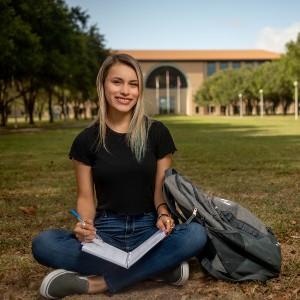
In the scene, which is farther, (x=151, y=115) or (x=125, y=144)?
(x=151, y=115)

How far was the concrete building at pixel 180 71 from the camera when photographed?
365 feet

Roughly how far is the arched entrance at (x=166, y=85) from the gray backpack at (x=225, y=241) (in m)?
107

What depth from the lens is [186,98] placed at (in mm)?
114812

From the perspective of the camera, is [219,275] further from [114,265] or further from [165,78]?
[165,78]

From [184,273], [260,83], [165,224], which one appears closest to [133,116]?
[165,224]

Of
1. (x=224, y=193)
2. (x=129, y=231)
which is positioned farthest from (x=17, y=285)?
(x=224, y=193)

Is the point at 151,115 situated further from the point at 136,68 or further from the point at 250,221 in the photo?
the point at 250,221

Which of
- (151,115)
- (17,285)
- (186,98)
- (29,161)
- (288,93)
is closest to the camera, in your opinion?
(17,285)

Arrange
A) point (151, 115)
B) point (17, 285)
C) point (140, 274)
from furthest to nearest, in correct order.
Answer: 1. point (151, 115)
2. point (17, 285)
3. point (140, 274)

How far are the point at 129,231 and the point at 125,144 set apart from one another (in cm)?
60

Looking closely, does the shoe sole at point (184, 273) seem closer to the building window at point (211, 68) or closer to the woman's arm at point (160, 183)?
the woman's arm at point (160, 183)

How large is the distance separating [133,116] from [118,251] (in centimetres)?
94

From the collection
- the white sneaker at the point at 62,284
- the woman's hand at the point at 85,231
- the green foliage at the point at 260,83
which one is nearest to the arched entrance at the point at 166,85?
the green foliage at the point at 260,83

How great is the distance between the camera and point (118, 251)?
2926 mm
